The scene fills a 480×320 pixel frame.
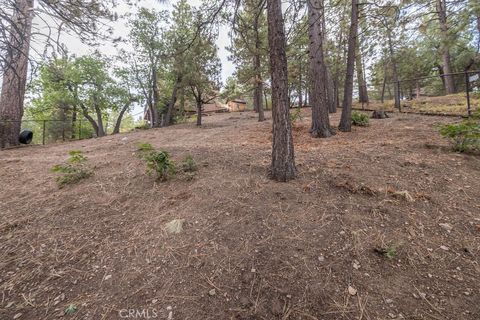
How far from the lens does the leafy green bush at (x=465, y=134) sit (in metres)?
2.95

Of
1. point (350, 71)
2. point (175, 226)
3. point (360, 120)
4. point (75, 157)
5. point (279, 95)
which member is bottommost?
point (175, 226)

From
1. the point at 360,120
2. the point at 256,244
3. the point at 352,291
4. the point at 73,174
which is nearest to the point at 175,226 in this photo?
the point at 256,244

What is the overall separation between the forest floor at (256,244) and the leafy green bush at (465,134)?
0.66ft

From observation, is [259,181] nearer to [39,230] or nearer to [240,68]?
[39,230]

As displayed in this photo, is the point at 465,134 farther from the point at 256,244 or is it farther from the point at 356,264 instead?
the point at 256,244

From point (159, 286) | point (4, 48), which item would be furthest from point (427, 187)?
point (4, 48)

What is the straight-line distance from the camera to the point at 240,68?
988cm

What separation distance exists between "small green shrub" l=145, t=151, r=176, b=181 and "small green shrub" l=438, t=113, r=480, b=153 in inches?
154

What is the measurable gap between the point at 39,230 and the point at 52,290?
101cm

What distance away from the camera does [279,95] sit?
266cm

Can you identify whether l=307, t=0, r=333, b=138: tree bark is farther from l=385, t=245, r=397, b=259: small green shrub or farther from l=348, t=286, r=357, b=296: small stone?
l=348, t=286, r=357, b=296: small stone

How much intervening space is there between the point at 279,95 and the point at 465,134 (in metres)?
2.77

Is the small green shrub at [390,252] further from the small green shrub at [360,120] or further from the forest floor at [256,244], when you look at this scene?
the small green shrub at [360,120]

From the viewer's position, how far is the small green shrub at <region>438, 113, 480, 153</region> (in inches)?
116
